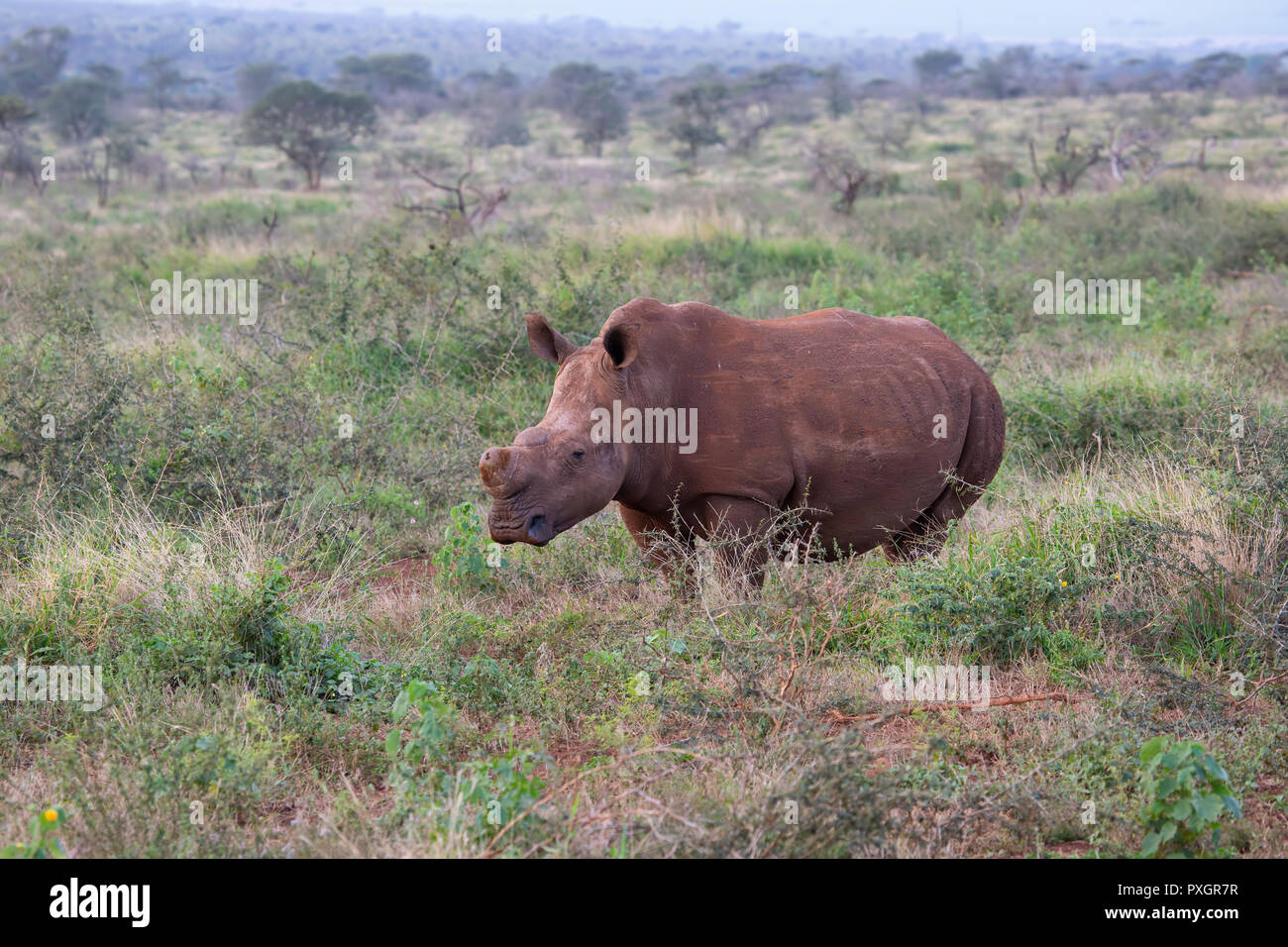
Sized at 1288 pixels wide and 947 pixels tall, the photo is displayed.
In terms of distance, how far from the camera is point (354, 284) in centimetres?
1200

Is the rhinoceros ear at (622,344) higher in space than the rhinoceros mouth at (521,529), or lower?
higher

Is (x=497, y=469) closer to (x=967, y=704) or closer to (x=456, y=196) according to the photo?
(x=967, y=704)

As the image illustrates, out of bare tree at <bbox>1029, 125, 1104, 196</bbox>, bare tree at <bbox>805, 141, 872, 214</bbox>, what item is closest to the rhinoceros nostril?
bare tree at <bbox>805, 141, 872, 214</bbox>

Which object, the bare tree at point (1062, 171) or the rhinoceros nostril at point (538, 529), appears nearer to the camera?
the rhinoceros nostril at point (538, 529)

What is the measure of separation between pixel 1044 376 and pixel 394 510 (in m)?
4.99

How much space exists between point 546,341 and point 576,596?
1.42 metres

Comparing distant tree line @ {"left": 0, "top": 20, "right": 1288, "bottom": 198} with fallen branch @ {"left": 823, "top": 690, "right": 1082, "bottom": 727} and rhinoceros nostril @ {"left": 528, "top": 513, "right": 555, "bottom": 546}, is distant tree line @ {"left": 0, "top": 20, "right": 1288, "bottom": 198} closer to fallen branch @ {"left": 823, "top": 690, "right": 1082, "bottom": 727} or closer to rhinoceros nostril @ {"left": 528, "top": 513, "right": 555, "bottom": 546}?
rhinoceros nostril @ {"left": 528, "top": 513, "right": 555, "bottom": 546}

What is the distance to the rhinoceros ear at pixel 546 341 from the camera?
5891 millimetres

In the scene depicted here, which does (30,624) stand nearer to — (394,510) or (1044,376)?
(394,510)

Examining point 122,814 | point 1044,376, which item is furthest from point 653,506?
point 1044,376

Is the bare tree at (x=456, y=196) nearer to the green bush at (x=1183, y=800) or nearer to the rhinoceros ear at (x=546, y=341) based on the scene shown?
the rhinoceros ear at (x=546, y=341)

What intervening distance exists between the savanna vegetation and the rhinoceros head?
671mm

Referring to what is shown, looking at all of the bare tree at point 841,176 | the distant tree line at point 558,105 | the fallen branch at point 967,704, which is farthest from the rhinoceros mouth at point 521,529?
the bare tree at point 841,176

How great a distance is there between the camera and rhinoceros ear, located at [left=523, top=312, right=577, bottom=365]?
5.89 meters
